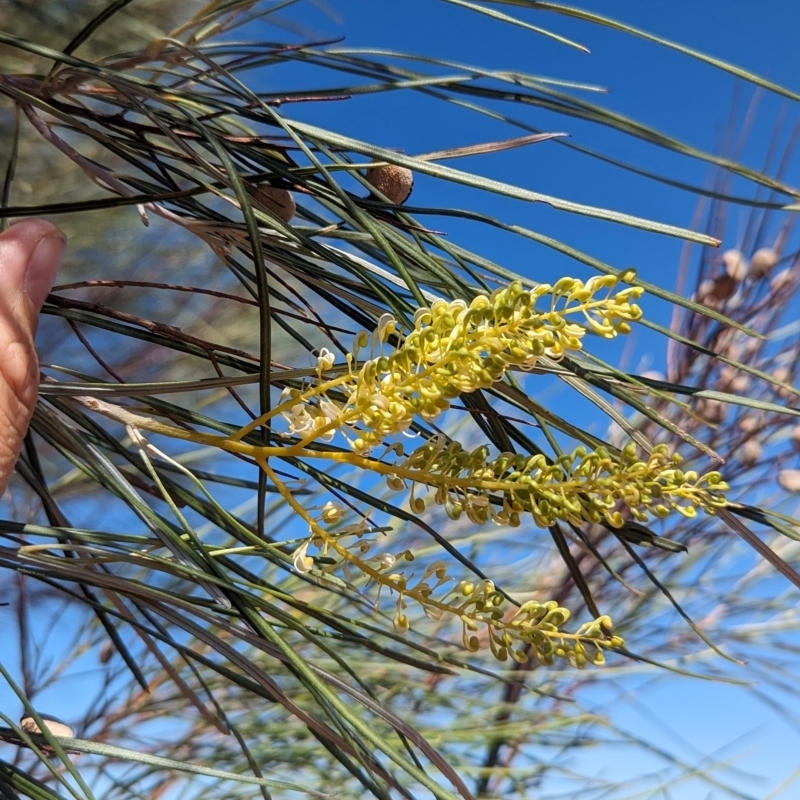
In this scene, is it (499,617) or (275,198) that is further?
(275,198)

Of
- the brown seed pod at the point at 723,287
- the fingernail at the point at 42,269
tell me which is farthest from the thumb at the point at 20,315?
the brown seed pod at the point at 723,287

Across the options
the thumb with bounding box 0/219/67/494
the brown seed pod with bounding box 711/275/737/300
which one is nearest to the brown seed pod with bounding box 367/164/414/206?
the thumb with bounding box 0/219/67/494

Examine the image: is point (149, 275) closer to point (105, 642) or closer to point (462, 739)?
point (105, 642)

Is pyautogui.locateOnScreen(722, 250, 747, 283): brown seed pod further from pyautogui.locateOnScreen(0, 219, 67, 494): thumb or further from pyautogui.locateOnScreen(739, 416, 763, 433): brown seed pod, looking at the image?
pyautogui.locateOnScreen(0, 219, 67, 494): thumb

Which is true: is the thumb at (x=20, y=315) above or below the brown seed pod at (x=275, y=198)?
below

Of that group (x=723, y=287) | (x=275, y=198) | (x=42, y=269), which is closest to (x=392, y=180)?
(x=275, y=198)

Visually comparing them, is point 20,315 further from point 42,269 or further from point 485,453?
point 485,453

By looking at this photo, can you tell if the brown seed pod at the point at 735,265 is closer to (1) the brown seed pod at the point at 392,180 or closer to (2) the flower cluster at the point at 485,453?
(1) the brown seed pod at the point at 392,180
